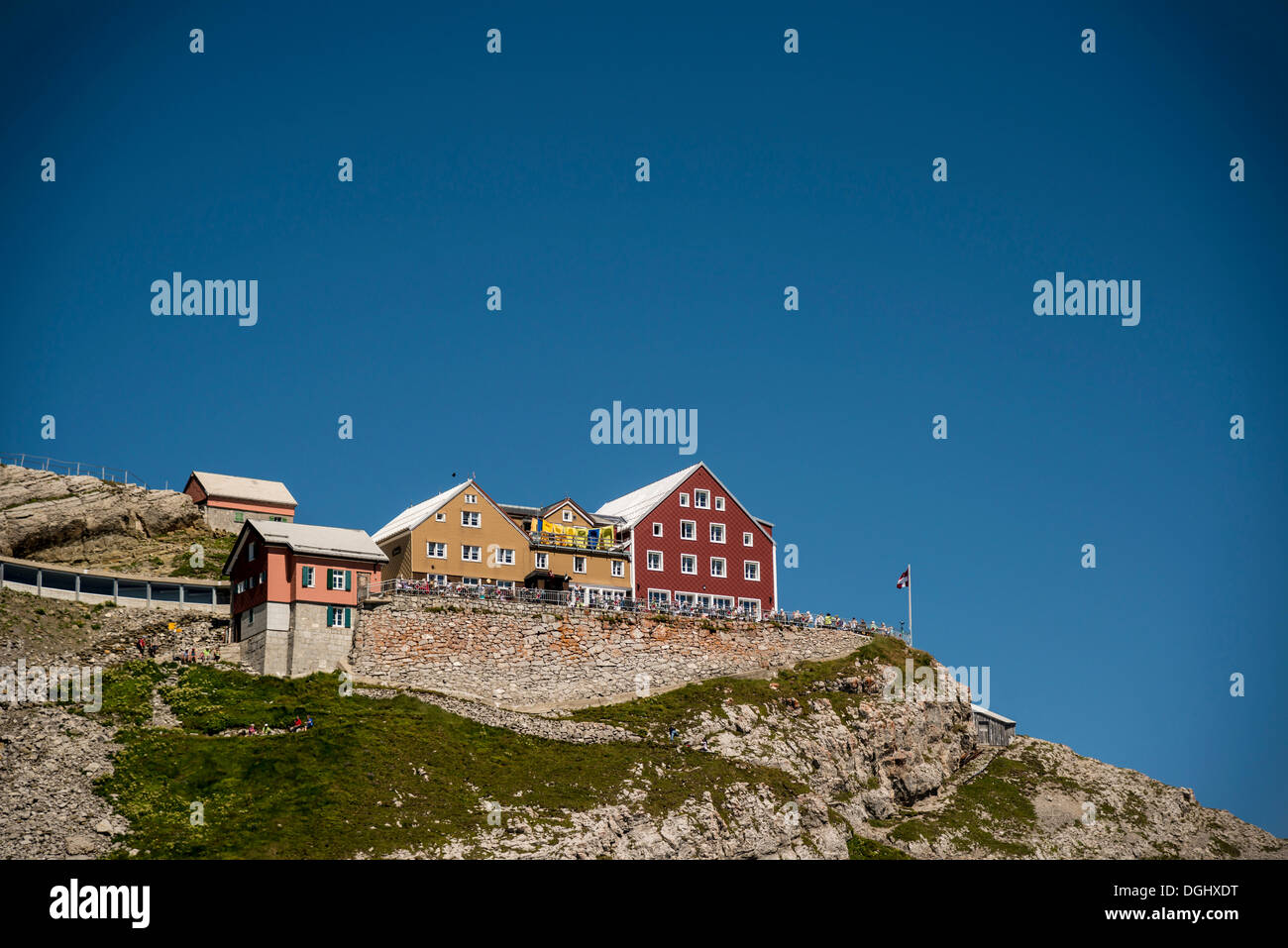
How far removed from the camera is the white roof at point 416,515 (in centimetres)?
10194

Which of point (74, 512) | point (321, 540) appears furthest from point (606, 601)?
point (74, 512)

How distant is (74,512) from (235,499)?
45.6ft

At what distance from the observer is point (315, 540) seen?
306 ft

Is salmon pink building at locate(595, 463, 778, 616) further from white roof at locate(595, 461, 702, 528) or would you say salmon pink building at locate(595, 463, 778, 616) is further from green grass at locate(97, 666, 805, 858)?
green grass at locate(97, 666, 805, 858)

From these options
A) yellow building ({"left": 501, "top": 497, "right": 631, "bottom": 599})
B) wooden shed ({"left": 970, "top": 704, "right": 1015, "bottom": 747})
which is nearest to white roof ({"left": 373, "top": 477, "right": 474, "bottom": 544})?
yellow building ({"left": 501, "top": 497, "right": 631, "bottom": 599})

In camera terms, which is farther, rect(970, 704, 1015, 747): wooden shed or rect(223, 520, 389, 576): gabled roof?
rect(970, 704, 1015, 747): wooden shed

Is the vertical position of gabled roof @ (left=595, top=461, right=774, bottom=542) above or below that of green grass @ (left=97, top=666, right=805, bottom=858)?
above

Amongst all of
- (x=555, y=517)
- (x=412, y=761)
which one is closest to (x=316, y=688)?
(x=412, y=761)

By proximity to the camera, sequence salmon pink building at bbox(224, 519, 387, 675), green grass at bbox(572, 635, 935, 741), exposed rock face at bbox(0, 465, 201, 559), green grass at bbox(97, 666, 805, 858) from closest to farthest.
→ 1. green grass at bbox(97, 666, 805, 858)
2. salmon pink building at bbox(224, 519, 387, 675)
3. green grass at bbox(572, 635, 935, 741)
4. exposed rock face at bbox(0, 465, 201, 559)

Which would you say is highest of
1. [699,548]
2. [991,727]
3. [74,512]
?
[74,512]

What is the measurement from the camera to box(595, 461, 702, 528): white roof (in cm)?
10931

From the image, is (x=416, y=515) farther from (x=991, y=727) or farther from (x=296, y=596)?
(x=991, y=727)

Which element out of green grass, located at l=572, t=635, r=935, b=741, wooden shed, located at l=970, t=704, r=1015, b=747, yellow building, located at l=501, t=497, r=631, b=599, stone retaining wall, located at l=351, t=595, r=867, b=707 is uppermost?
yellow building, located at l=501, t=497, r=631, b=599

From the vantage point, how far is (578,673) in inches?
3752
